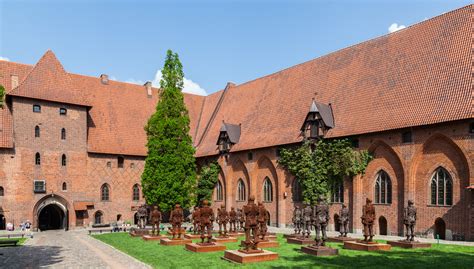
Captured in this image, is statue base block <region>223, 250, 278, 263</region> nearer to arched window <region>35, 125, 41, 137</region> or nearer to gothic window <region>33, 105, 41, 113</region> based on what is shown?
arched window <region>35, 125, 41, 137</region>

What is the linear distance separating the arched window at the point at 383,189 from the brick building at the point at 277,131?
77 mm

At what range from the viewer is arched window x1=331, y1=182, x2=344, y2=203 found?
29.5 metres

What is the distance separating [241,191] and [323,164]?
460 inches

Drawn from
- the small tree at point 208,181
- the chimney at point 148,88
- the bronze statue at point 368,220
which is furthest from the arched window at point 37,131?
the bronze statue at point 368,220

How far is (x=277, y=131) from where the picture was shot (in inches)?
1367

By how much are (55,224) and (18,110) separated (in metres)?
12.7

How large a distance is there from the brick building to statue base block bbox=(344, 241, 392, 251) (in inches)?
271

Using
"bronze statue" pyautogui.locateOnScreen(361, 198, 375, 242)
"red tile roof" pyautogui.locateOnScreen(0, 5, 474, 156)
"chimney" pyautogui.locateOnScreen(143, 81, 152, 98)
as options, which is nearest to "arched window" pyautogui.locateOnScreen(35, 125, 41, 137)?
"red tile roof" pyautogui.locateOnScreen(0, 5, 474, 156)

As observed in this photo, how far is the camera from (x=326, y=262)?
15266 mm

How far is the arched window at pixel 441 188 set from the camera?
23.5m

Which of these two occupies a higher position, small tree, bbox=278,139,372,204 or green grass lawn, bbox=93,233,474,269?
small tree, bbox=278,139,372,204

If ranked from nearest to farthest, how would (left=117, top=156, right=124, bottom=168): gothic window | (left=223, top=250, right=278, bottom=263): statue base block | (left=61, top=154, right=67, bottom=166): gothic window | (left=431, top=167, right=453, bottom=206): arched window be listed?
1. (left=223, top=250, right=278, bottom=263): statue base block
2. (left=431, top=167, right=453, bottom=206): arched window
3. (left=61, top=154, right=67, bottom=166): gothic window
4. (left=117, top=156, right=124, bottom=168): gothic window

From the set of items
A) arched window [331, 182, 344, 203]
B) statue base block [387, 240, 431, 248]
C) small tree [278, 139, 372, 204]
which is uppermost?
small tree [278, 139, 372, 204]

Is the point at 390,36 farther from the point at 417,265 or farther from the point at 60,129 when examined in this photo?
the point at 60,129
